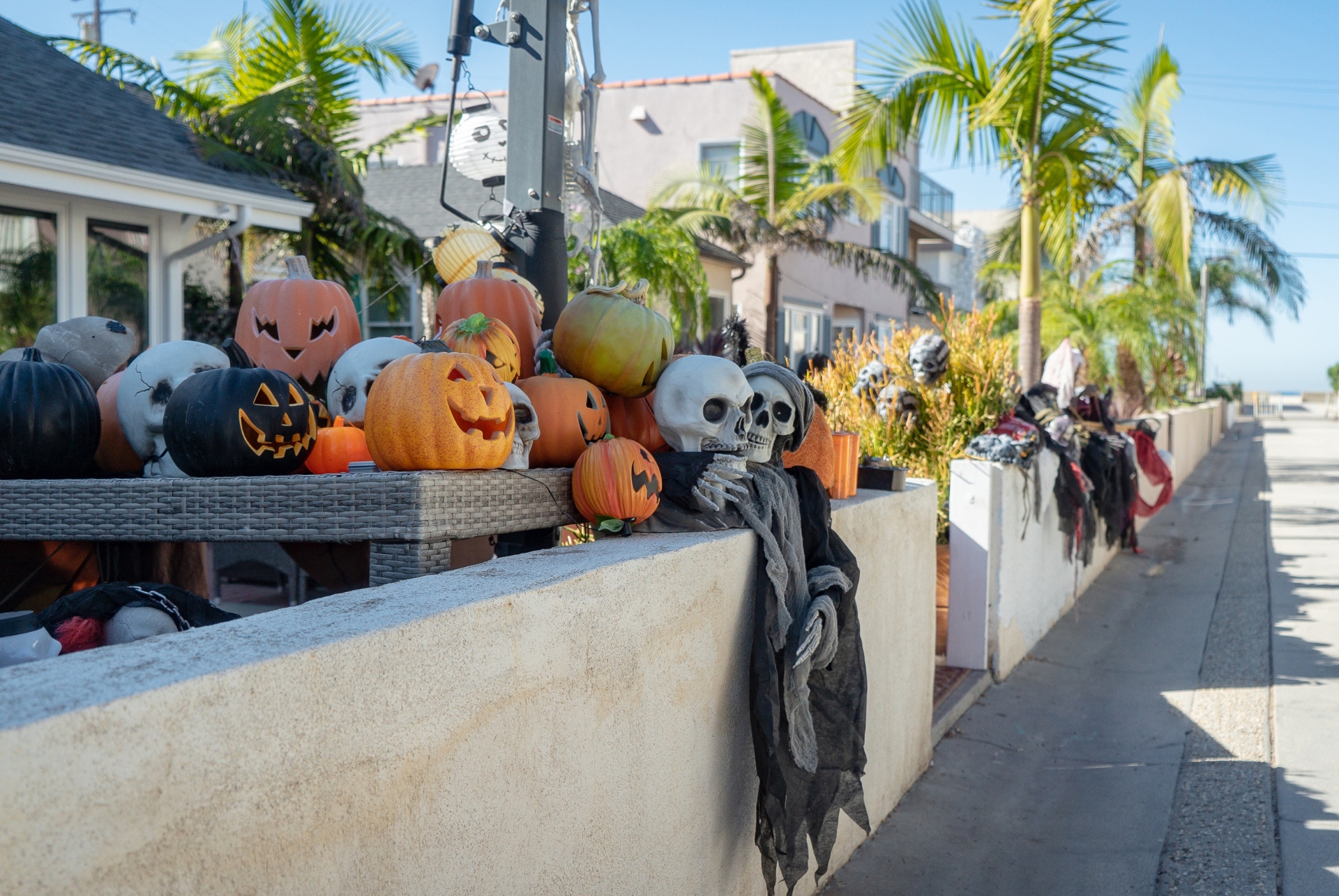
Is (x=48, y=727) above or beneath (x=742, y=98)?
beneath

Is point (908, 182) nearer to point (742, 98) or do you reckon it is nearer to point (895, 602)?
point (742, 98)

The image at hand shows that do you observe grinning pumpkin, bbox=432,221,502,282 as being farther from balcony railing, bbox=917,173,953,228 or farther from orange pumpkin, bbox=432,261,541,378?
balcony railing, bbox=917,173,953,228

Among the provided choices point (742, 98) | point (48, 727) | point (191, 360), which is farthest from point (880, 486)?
point (742, 98)

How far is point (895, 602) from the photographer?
4312 millimetres

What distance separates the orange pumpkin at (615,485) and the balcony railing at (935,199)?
35.7 metres

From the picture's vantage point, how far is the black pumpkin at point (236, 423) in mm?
2756

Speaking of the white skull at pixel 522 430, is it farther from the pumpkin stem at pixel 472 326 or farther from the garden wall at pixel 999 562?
the garden wall at pixel 999 562

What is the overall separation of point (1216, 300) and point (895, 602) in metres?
38.9

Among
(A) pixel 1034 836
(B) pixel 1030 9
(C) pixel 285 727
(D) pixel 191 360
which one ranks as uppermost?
(B) pixel 1030 9

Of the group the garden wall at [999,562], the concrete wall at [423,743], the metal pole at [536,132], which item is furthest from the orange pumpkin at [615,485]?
the garden wall at [999,562]

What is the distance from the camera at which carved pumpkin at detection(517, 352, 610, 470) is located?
317 centimetres

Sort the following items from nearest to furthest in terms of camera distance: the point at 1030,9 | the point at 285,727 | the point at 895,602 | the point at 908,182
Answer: the point at 285,727 → the point at 895,602 → the point at 1030,9 → the point at 908,182

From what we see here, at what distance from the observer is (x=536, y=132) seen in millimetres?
4113

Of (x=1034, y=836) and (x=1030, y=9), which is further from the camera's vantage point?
(x=1030, y=9)
